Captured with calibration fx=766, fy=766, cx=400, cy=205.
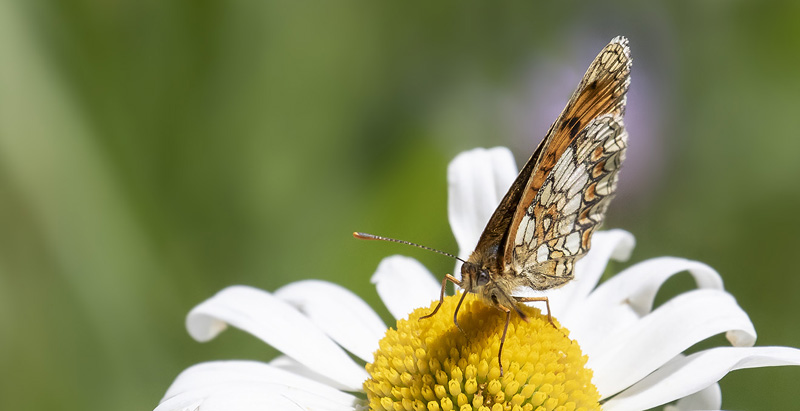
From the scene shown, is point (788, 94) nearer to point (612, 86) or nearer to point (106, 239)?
point (612, 86)

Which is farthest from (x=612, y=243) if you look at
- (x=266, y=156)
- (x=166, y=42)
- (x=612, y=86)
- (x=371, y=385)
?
(x=166, y=42)

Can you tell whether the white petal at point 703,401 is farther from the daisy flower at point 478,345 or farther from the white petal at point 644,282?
the white petal at point 644,282

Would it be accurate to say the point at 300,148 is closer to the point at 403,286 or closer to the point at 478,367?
the point at 403,286

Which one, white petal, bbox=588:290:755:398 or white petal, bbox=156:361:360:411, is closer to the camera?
white petal, bbox=156:361:360:411

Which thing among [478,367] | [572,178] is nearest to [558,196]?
[572,178]

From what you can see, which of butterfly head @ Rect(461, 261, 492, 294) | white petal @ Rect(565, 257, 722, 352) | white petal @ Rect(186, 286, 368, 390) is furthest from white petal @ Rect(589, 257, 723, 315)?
white petal @ Rect(186, 286, 368, 390)

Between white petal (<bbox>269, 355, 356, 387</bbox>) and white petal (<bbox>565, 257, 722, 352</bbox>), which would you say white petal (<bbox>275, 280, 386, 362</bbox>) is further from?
white petal (<bbox>565, 257, 722, 352</bbox>)

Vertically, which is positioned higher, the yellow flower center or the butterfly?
the butterfly
